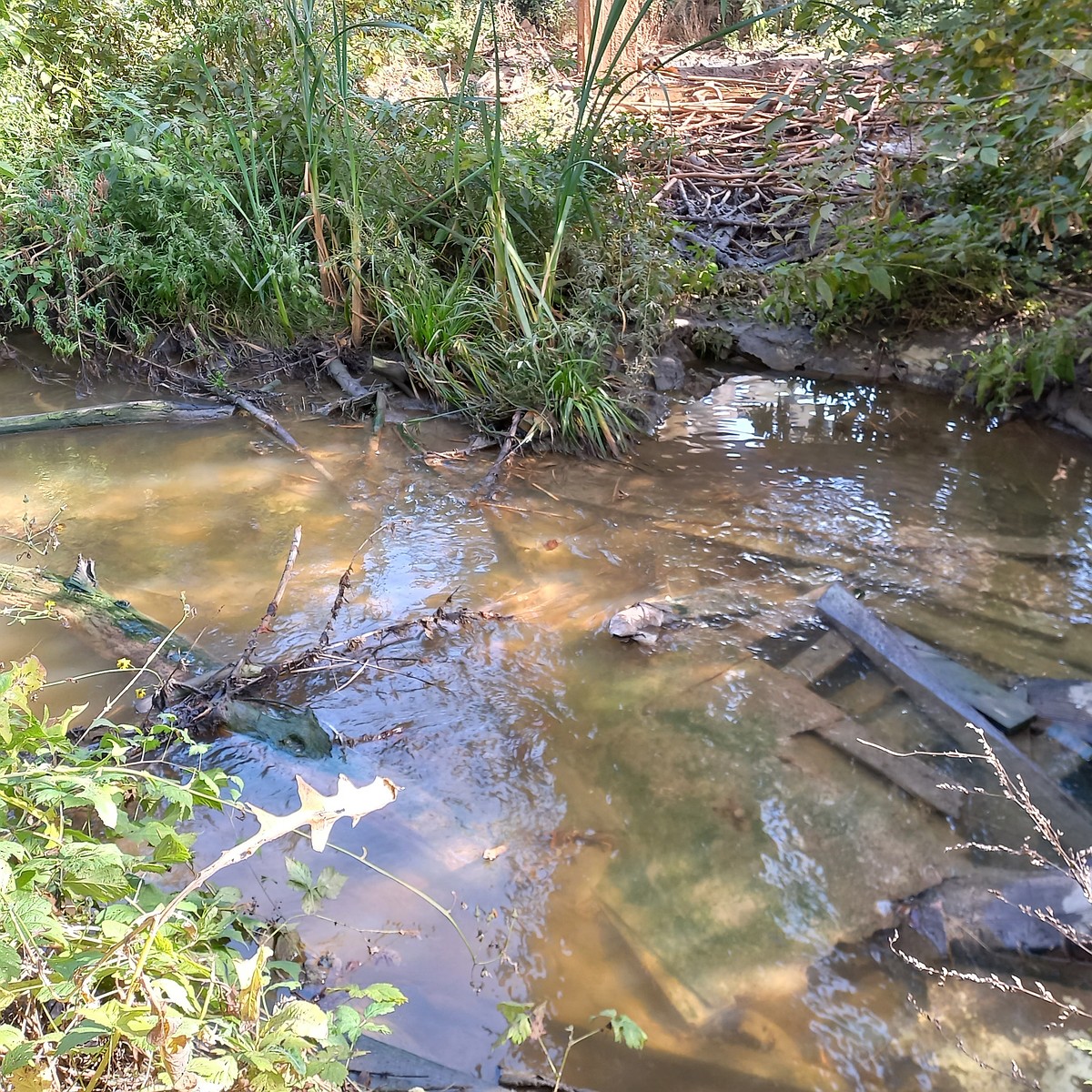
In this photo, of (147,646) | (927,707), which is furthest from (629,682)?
(147,646)

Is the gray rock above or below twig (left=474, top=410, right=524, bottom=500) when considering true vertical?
above

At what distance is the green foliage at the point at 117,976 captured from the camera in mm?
1007

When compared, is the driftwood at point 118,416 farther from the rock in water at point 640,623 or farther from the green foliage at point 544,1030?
the green foliage at point 544,1030

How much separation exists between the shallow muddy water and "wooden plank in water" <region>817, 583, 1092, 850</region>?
9 cm

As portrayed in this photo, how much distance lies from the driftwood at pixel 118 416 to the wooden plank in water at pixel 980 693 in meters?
3.82

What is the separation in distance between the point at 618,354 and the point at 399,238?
1368mm

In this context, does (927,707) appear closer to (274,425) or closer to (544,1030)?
(544,1030)

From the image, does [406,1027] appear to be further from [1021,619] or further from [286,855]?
[1021,619]

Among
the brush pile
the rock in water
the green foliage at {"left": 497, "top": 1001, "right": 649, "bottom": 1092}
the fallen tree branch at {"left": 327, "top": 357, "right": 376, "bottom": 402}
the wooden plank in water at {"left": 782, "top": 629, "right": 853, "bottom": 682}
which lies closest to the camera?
the green foliage at {"left": 497, "top": 1001, "right": 649, "bottom": 1092}

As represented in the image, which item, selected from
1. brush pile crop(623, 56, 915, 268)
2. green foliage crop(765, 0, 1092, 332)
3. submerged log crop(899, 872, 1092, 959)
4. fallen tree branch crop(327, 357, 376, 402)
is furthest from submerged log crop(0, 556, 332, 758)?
brush pile crop(623, 56, 915, 268)

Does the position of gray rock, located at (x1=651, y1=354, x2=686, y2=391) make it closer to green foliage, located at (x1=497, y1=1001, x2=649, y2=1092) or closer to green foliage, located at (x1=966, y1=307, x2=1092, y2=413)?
green foliage, located at (x1=966, y1=307, x2=1092, y2=413)

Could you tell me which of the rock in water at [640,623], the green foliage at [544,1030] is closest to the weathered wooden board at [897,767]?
the rock in water at [640,623]

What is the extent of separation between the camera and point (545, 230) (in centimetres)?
476

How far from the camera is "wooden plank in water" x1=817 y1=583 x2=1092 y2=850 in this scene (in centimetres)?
212
